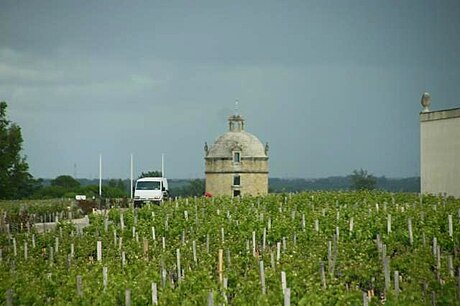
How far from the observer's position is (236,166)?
73875 millimetres

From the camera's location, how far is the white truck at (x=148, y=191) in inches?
1954

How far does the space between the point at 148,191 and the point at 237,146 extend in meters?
25.5

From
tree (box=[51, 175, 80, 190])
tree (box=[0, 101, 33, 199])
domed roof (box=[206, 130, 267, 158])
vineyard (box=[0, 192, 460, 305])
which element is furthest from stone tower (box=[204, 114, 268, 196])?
vineyard (box=[0, 192, 460, 305])

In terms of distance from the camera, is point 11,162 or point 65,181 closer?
point 11,162

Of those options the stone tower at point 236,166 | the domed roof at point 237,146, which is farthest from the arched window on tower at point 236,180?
the domed roof at point 237,146

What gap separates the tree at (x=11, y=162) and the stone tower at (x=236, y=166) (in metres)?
14.4

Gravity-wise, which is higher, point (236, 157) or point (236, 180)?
point (236, 157)

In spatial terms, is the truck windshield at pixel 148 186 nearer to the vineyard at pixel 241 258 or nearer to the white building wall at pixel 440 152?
the vineyard at pixel 241 258

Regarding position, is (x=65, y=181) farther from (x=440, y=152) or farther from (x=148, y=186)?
A: (x=440, y=152)

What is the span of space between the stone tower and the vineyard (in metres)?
31.4

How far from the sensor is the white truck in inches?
1954

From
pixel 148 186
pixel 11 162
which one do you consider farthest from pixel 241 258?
pixel 11 162

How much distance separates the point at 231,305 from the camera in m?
16.8

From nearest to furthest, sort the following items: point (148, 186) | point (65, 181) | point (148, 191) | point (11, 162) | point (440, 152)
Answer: point (440, 152) < point (148, 191) < point (148, 186) < point (11, 162) < point (65, 181)
